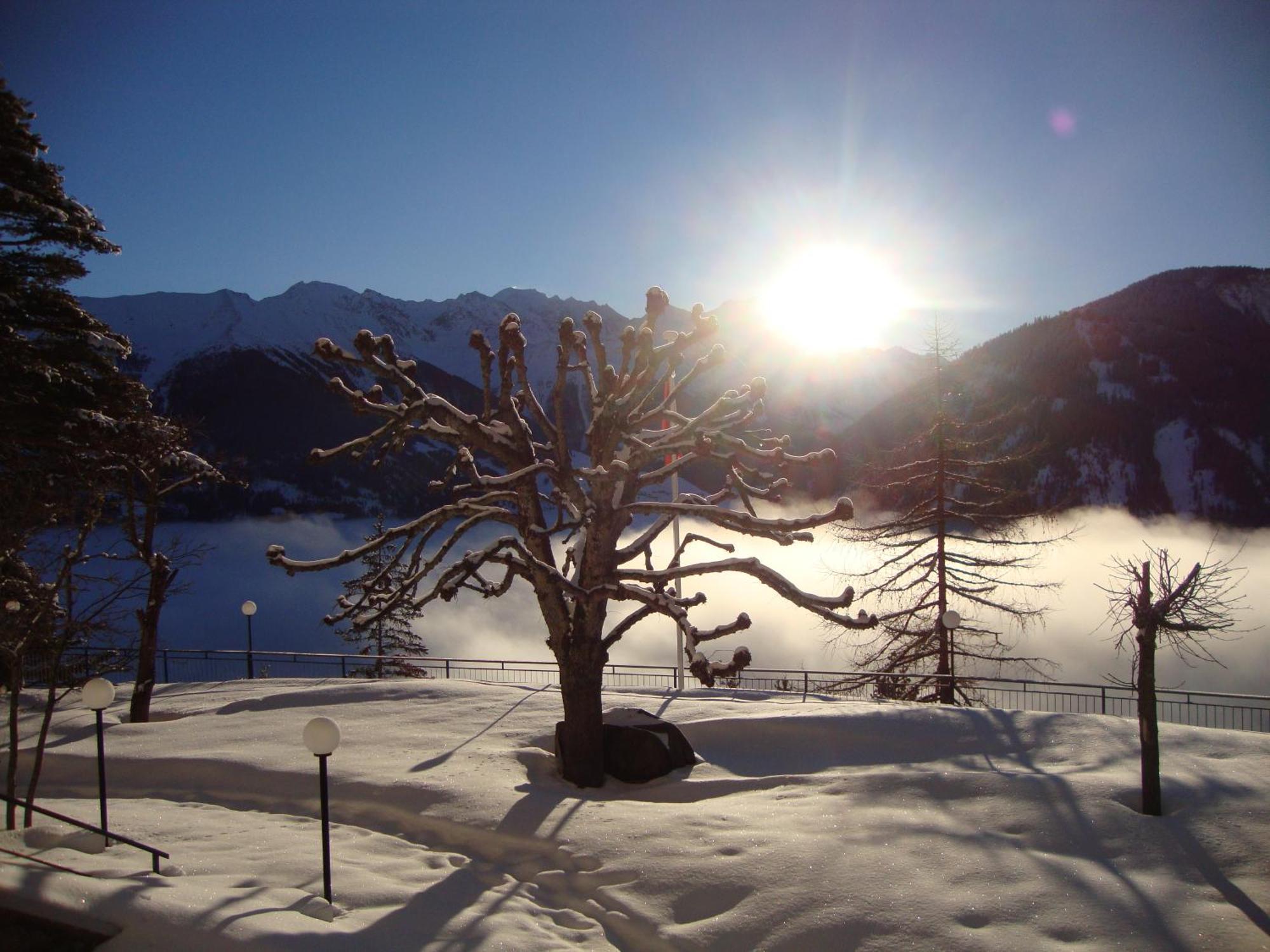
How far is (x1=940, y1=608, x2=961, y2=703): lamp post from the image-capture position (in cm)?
1625

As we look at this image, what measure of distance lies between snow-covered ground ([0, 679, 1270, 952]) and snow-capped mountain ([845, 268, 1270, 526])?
64.0m

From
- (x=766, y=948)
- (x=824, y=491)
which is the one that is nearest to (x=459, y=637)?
(x=824, y=491)

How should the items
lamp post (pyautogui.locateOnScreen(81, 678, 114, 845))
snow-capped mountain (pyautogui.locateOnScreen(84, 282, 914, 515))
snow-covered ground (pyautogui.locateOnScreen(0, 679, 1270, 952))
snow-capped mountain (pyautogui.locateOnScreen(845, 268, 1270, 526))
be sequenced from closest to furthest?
1. snow-covered ground (pyautogui.locateOnScreen(0, 679, 1270, 952))
2. lamp post (pyautogui.locateOnScreen(81, 678, 114, 845))
3. snow-capped mountain (pyautogui.locateOnScreen(845, 268, 1270, 526))
4. snow-capped mountain (pyautogui.locateOnScreen(84, 282, 914, 515))

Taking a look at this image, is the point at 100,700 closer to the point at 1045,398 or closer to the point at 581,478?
the point at 581,478

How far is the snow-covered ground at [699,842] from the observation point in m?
A: 5.75

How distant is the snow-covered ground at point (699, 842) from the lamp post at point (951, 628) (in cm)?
386

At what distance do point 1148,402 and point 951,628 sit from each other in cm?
9452

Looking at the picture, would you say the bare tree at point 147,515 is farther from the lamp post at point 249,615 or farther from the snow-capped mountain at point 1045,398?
the snow-capped mountain at point 1045,398

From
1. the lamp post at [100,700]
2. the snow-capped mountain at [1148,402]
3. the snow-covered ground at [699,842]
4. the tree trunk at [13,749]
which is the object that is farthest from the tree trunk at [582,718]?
the snow-capped mountain at [1148,402]

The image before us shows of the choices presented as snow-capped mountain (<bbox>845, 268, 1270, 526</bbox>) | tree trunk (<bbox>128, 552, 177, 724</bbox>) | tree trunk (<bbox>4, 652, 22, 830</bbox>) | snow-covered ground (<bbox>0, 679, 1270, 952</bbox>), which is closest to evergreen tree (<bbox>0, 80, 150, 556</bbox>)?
tree trunk (<bbox>128, 552, 177, 724</bbox>)

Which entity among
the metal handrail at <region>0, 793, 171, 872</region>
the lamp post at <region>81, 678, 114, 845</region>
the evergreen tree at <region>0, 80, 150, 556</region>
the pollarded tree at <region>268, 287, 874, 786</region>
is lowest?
the metal handrail at <region>0, 793, 171, 872</region>

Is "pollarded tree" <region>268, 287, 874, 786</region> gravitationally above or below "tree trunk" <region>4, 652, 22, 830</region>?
above

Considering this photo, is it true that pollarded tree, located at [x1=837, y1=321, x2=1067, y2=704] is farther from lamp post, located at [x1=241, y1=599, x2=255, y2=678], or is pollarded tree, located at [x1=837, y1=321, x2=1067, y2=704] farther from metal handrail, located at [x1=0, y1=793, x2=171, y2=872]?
lamp post, located at [x1=241, y1=599, x2=255, y2=678]

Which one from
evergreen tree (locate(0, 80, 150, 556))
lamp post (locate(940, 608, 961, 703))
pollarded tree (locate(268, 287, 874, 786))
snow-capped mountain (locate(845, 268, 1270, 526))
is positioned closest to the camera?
pollarded tree (locate(268, 287, 874, 786))
